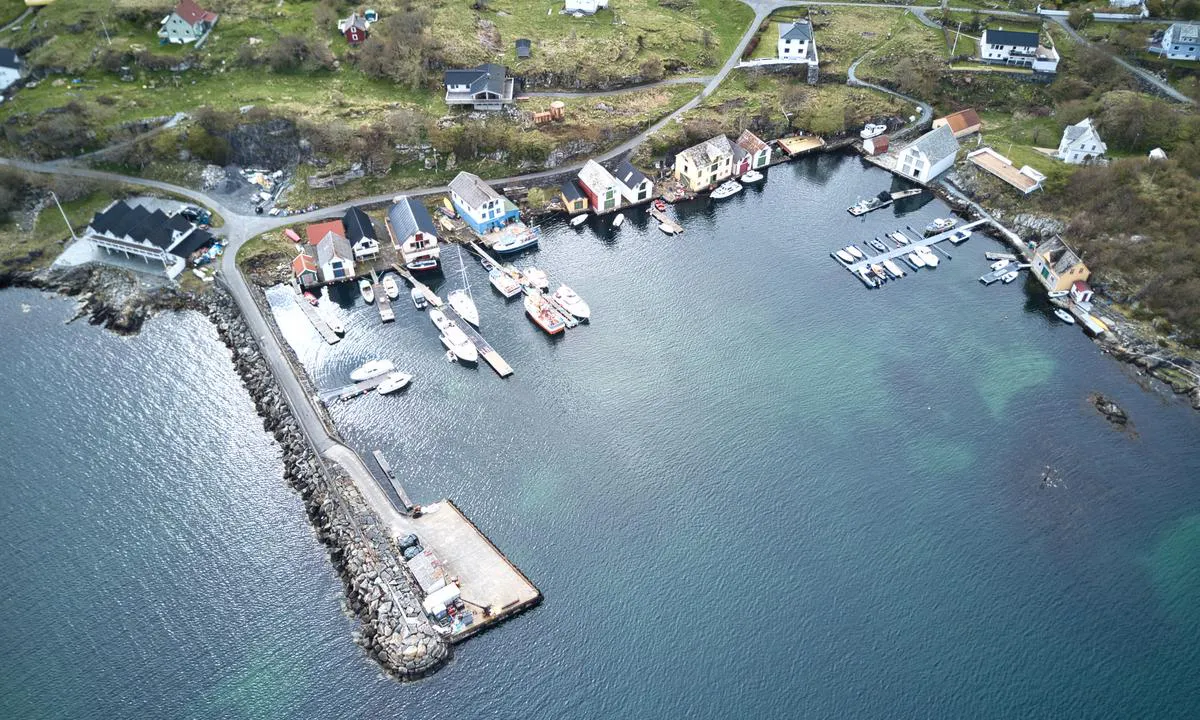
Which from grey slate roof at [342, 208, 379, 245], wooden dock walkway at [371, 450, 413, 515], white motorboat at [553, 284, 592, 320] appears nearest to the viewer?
wooden dock walkway at [371, 450, 413, 515]

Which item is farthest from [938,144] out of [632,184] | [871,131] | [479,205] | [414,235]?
[414,235]

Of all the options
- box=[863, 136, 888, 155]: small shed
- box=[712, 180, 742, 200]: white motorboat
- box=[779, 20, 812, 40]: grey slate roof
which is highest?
box=[779, 20, 812, 40]: grey slate roof

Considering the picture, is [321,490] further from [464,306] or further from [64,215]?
[64,215]

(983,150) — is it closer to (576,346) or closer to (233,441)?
(576,346)

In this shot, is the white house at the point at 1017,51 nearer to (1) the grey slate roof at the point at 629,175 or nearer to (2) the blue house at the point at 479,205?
(1) the grey slate roof at the point at 629,175

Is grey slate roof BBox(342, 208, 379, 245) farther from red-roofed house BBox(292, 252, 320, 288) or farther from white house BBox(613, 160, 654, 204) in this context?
white house BBox(613, 160, 654, 204)

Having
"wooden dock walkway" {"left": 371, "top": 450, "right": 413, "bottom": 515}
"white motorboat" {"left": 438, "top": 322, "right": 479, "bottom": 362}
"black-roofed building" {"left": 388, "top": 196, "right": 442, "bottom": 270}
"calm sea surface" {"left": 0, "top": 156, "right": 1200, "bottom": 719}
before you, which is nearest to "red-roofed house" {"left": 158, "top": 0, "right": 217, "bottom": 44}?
"calm sea surface" {"left": 0, "top": 156, "right": 1200, "bottom": 719}
